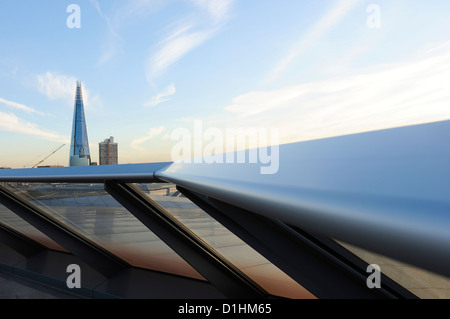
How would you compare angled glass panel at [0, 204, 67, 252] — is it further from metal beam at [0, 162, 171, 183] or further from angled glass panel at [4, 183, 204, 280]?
metal beam at [0, 162, 171, 183]

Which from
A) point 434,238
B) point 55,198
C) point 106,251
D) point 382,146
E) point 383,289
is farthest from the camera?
point 106,251

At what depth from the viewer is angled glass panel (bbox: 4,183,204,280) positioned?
4480 mm

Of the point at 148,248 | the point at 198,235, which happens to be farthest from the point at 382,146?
the point at 148,248

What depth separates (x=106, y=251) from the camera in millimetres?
6234

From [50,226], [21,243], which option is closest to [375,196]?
[50,226]

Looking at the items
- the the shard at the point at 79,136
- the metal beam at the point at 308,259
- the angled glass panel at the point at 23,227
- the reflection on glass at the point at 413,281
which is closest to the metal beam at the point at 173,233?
the metal beam at the point at 308,259

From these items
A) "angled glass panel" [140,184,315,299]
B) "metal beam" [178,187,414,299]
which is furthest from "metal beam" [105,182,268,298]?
"metal beam" [178,187,414,299]

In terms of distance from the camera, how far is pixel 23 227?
7.21 m

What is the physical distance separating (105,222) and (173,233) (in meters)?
1.53

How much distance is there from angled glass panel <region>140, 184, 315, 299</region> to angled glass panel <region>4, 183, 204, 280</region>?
0.95m

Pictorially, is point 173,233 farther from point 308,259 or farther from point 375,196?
point 375,196

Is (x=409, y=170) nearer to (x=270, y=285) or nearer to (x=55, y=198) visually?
(x=270, y=285)

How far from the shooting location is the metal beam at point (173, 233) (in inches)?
153
